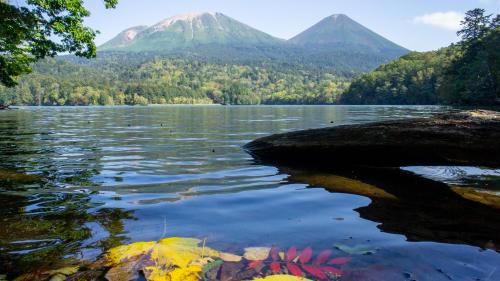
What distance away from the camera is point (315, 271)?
374 centimetres

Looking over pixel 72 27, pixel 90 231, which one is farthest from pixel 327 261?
pixel 72 27

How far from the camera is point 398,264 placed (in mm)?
3996

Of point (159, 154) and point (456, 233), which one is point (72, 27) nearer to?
point (159, 154)

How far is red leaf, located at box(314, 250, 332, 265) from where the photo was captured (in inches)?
157

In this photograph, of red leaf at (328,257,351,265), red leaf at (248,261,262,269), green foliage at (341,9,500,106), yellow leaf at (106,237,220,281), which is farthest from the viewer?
green foliage at (341,9,500,106)

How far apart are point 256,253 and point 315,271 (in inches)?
29.1

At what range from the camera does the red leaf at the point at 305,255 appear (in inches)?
159

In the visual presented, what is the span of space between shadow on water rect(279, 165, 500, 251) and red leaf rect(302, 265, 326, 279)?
1654 mm

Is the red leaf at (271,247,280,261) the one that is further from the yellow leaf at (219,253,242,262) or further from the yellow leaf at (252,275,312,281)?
the yellow leaf at (252,275,312,281)

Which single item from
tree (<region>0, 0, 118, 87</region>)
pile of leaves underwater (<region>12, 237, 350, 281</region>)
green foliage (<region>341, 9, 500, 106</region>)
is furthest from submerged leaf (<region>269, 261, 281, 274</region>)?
green foliage (<region>341, 9, 500, 106</region>)

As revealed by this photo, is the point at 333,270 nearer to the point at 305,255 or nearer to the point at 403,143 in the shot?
the point at 305,255

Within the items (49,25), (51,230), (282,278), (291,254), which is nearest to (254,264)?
(291,254)

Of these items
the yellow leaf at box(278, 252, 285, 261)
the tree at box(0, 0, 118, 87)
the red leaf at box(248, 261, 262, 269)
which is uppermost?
the tree at box(0, 0, 118, 87)

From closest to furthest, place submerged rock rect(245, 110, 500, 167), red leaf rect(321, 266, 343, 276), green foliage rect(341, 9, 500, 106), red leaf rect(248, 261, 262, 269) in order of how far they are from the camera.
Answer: red leaf rect(321, 266, 343, 276) < red leaf rect(248, 261, 262, 269) < submerged rock rect(245, 110, 500, 167) < green foliage rect(341, 9, 500, 106)
